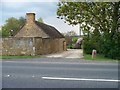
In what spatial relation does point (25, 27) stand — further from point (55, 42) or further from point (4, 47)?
point (4, 47)

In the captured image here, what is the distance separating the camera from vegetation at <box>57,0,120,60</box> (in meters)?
24.2

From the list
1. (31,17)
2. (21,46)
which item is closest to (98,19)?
(21,46)

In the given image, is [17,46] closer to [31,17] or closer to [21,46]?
[21,46]

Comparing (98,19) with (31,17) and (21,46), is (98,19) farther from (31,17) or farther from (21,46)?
(31,17)

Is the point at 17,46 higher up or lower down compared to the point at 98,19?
lower down

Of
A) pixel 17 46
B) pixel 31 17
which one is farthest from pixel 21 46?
pixel 31 17

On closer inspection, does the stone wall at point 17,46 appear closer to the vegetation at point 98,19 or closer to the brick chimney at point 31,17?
the vegetation at point 98,19

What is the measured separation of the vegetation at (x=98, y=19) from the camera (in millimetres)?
24242

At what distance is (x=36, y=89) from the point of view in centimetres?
795

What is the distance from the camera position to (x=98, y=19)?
26.1m

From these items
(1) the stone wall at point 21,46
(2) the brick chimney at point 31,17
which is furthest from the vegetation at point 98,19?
(2) the brick chimney at point 31,17

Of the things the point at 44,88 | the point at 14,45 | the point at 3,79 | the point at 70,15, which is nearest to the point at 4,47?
the point at 14,45

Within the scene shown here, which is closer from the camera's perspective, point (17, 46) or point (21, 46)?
point (21, 46)

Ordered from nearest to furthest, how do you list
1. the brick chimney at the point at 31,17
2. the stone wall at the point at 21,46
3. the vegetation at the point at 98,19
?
the vegetation at the point at 98,19
the stone wall at the point at 21,46
the brick chimney at the point at 31,17
